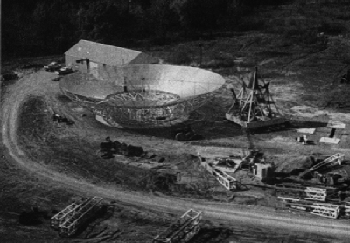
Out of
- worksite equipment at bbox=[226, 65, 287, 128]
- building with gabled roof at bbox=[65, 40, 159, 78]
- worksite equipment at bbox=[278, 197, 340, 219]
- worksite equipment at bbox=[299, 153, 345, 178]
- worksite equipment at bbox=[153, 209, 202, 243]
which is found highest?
building with gabled roof at bbox=[65, 40, 159, 78]

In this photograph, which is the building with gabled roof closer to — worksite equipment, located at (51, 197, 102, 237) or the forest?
the forest

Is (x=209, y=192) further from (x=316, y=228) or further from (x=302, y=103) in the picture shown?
(x=302, y=103)

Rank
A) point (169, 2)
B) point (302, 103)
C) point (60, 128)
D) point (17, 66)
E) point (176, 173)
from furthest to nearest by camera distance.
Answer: point (169, 2) < point (17, 66) < point (302, 103) < point (60, 128) < point (176, 173)

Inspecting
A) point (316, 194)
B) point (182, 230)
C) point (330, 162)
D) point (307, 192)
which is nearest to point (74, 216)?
point (182, 230)

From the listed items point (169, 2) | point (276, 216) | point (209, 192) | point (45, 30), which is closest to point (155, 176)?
point (209, 192)

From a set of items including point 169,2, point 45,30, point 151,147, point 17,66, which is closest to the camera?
point 151,147

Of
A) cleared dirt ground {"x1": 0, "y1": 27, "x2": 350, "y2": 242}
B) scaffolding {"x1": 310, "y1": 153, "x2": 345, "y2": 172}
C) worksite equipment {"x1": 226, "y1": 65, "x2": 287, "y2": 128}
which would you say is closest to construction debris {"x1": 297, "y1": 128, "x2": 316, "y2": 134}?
cleared dirt ground {"x1": 0, "y1": 27, "x2": 350, "y2": 242}

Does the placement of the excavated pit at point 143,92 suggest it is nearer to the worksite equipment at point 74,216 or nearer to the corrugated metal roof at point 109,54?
the corrugated metal roof at point 109,54
